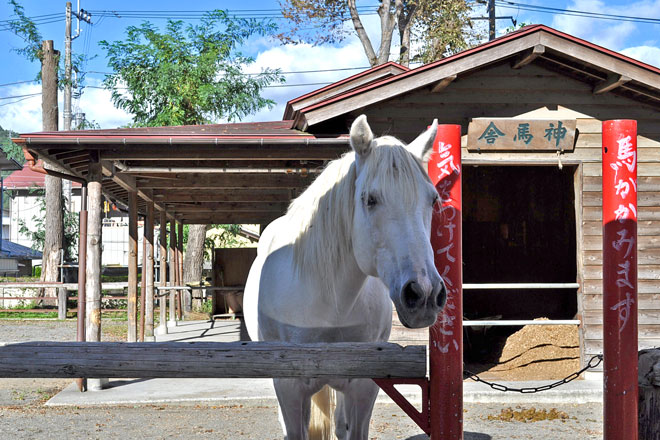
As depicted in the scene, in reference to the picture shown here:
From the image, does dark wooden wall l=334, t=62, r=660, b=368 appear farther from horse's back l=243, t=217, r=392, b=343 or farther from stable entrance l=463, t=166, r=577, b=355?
horse's back l=243, t=217, r=392, b=343

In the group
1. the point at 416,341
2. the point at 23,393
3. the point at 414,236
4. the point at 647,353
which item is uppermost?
the point at 414,236

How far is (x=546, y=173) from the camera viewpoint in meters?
11.1

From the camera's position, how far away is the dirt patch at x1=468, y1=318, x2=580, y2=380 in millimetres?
8688

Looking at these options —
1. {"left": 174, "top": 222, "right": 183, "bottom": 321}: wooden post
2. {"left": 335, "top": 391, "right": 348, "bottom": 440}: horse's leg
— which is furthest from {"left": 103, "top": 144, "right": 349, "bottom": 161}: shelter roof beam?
{"left": 174, "top": 222, "right": 183, "bottom": 321}: wooden post

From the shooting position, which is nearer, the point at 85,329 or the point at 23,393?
the point at 85,329

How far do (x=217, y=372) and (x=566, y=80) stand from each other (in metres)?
6.76

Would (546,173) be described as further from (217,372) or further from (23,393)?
(217,372)

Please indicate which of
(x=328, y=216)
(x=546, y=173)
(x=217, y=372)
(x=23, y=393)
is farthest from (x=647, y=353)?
(x=546, y=173)

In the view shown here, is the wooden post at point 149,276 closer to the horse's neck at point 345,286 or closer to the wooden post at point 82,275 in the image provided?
the wooden post at point 82,275

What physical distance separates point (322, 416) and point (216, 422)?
A: 8.90ft

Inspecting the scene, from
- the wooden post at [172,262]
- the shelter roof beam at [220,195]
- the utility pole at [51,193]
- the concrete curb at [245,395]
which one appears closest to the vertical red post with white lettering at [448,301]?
the concrete curb at [245,395]

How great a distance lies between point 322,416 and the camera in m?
4.33

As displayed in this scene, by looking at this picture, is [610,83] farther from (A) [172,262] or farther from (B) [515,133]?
(A) [172,262]

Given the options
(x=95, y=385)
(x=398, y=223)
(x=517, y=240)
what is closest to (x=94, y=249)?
(x=95, y=385)
